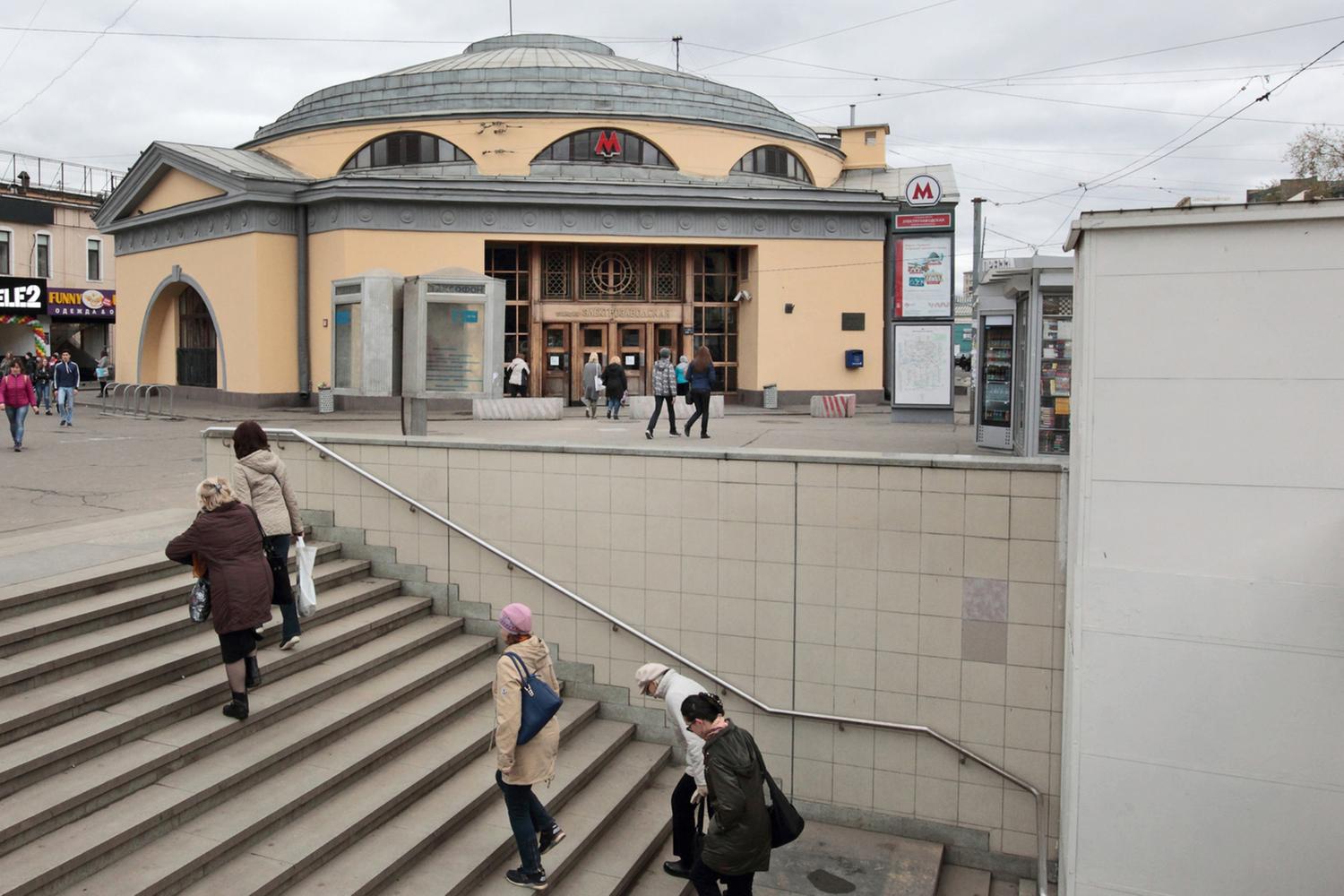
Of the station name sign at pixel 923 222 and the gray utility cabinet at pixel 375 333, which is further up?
the station name sign at pixel 923 222

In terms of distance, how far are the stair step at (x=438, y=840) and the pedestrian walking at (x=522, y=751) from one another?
393 millimetres

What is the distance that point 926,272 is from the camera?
19.2 metres

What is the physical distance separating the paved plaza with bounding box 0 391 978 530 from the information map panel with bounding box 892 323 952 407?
585 mm

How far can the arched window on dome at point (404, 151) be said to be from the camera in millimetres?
27891

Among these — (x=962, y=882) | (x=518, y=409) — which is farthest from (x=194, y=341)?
(x=962, y=882)

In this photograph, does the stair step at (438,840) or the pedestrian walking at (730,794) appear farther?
the stair step at (438,840)

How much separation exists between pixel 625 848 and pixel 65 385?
712 inches

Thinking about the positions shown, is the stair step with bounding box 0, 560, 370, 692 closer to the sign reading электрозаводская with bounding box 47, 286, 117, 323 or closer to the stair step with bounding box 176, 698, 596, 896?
the stair step with bounding box 176, 698, 596, 896

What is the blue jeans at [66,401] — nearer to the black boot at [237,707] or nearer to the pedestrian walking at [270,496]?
the pedestrian walking at [270,496]

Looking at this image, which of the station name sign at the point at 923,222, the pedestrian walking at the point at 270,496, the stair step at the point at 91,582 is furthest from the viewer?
the station name sign at the point at 923,222

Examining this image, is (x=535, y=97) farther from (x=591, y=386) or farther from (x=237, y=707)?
(x=237, y=707)

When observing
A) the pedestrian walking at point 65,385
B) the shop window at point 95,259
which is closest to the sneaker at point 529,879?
the pedestrian walking at point 65,385

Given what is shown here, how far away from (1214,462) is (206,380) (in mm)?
28962

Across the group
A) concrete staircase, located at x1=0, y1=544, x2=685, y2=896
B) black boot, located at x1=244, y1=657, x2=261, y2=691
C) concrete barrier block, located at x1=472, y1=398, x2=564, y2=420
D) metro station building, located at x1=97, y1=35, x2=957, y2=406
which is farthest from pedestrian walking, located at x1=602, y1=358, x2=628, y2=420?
black boot, located at x1=244, y1=657, x2=261, y2=691
